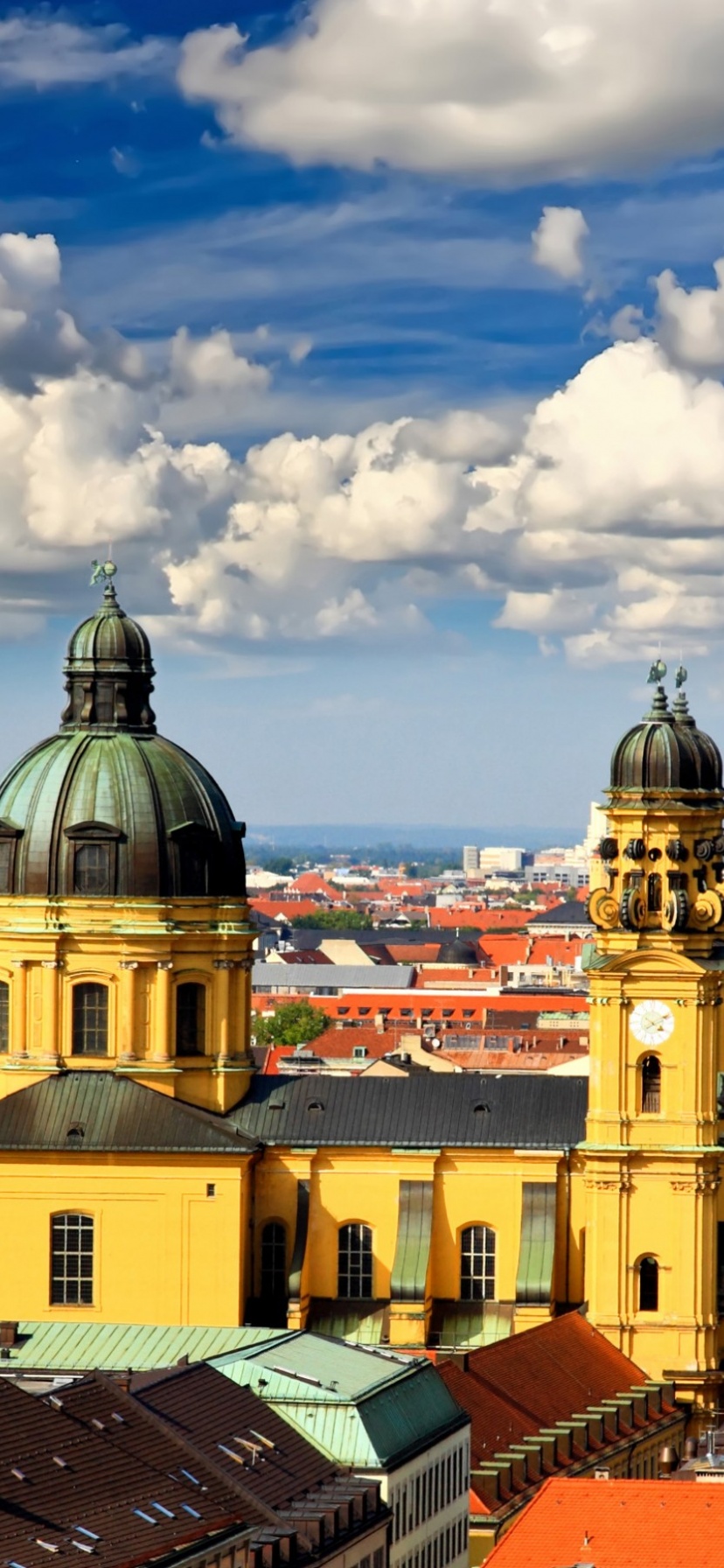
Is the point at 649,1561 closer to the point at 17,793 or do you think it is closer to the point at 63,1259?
the point at 63,1259

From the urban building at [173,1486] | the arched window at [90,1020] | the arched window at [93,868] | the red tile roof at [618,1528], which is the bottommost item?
the red tile roof at [618,1528]

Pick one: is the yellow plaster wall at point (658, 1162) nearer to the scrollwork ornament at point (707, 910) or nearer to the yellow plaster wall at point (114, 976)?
the scrollwork ornament at point (707, 910)

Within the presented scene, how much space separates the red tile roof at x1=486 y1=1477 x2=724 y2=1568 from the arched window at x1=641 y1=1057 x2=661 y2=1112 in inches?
1086

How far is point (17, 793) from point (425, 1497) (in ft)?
106

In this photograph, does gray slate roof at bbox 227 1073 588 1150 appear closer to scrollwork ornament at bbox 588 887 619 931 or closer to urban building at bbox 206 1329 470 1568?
scrollwork ornament at bbox 588 887 619 931

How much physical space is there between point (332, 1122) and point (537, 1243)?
7.18 m

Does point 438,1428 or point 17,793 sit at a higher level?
point 17,793

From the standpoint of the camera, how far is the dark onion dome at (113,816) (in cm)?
11412

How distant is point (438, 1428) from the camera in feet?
306

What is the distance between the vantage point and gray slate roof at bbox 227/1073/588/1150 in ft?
373

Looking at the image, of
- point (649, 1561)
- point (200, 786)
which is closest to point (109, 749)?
point (200, 786)

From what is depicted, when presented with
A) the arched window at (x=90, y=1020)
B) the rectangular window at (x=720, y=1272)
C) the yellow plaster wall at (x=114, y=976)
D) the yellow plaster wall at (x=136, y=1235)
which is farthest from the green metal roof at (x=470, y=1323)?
Answer: the arched window at (x=90, y=1020)

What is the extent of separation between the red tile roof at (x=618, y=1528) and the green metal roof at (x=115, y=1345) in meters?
12.7

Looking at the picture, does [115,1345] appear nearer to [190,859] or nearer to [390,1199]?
[390,1199]
